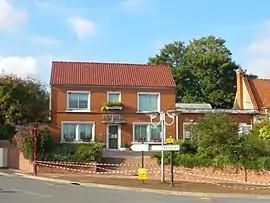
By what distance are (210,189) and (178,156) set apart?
10.8m

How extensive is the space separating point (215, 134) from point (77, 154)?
32.9ft

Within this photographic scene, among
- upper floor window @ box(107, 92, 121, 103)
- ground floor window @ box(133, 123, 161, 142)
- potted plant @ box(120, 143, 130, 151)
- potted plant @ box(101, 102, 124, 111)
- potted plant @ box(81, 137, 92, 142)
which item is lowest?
potted plant @ box(120, 143, 130, 151)

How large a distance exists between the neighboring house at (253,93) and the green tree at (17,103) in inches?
840

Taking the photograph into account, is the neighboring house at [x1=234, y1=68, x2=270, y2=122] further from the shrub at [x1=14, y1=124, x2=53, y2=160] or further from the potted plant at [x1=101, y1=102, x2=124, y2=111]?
the shrub at [x1=14, y1=124, x2=53, y2=160]

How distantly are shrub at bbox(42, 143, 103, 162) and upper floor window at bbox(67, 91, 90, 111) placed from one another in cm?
870

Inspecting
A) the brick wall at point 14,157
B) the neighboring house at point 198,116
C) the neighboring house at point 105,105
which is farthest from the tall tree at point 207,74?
the brick wall at point 14,157

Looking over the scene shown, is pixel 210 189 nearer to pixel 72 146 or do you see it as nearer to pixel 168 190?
pixel 168 190

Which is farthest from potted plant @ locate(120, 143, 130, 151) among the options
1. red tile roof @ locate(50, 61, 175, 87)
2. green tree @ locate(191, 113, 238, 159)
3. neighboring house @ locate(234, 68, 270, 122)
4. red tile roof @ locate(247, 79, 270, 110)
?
red tile roof @ locate(247, 79, 270, 110)

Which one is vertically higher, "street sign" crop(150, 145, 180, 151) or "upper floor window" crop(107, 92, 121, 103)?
"upper floor window" crop(107, 92, 121, 103)

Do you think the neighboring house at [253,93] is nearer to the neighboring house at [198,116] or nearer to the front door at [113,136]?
the neighboring house at [198,116]

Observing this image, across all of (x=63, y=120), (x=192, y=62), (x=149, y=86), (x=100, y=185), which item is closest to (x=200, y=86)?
(x=192, y=62)

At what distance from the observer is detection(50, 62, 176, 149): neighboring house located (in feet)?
151

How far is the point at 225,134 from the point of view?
34250 millimetres

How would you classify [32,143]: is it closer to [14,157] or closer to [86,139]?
[14,157]
